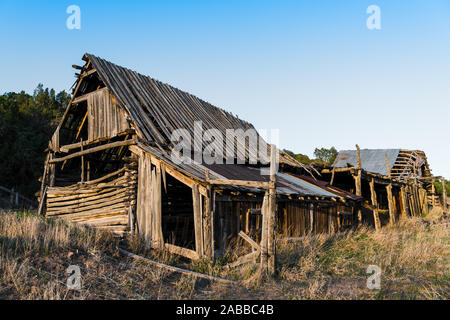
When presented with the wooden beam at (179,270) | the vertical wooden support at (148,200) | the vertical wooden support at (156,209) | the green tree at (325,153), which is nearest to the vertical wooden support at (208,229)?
the wooden beam at (179,270)

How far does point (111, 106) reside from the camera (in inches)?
488

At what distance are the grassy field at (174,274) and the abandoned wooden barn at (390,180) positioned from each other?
863cm

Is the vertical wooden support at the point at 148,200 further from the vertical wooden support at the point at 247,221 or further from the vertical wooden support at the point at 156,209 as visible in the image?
the vertical wooden support at the point at 247,221

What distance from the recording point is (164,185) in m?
9.79

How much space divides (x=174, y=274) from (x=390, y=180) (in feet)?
Answer: 50.2

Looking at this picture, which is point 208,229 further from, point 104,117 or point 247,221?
point 104,117

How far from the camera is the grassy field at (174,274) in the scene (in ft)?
20.0

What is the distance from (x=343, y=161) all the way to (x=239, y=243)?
81.6ft

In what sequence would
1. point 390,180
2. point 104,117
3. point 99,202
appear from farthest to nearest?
point 390,180 → point 104,117 → point 99,202

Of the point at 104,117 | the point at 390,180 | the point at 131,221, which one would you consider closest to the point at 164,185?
the point at 131,221

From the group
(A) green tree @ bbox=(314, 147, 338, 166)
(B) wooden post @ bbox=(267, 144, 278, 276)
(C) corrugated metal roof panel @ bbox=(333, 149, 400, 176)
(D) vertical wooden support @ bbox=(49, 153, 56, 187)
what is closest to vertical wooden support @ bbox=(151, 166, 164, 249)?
(B) wooden post @ bbox=(267, 144, 278, 276)

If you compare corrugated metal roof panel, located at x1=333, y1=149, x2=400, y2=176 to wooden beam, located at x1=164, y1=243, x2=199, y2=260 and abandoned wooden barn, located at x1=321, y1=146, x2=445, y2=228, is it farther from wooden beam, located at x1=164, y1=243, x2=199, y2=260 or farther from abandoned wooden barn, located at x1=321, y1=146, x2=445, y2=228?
wooden beam, located at x1=164, y1=243, x2=199, y2=260

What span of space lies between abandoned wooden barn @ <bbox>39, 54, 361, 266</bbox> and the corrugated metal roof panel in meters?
14.9
